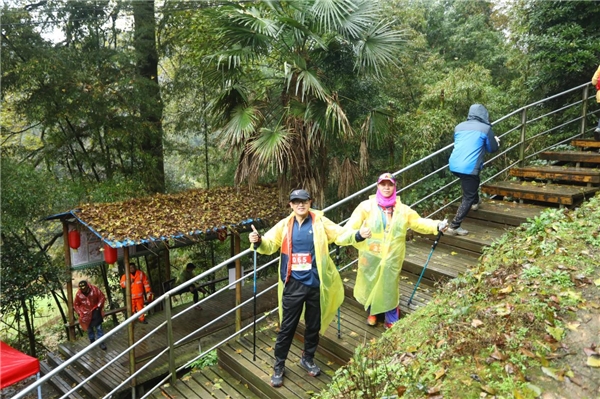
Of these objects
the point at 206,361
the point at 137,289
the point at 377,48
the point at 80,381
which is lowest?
the point at 80,381

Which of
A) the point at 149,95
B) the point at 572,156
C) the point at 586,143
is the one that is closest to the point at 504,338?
the point at 572,156

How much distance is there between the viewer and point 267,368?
165 inches

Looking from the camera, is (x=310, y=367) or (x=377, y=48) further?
(x=377, y=48)

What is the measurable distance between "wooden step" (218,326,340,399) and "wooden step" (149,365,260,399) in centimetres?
7

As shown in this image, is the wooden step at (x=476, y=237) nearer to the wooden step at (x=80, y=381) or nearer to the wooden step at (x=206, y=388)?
the wooden step at (x=206, y=388)

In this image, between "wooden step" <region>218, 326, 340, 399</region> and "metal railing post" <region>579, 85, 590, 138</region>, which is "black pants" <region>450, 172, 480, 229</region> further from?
"metal railing post" <region>579, 85, 590, 138</region>

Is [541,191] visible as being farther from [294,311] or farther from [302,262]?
[294,311]

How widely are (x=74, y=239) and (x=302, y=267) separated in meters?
5.68

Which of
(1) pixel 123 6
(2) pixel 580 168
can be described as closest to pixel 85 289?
(1) pixel 123 6

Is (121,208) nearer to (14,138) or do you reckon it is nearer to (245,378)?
(245,378)

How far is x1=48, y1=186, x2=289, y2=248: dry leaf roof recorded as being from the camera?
6.64m

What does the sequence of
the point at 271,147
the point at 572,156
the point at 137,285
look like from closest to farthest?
the point at 271,147
the point at 572,156
the point at 137,285

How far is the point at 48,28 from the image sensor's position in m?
9.52

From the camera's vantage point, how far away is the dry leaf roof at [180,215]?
6.64m
